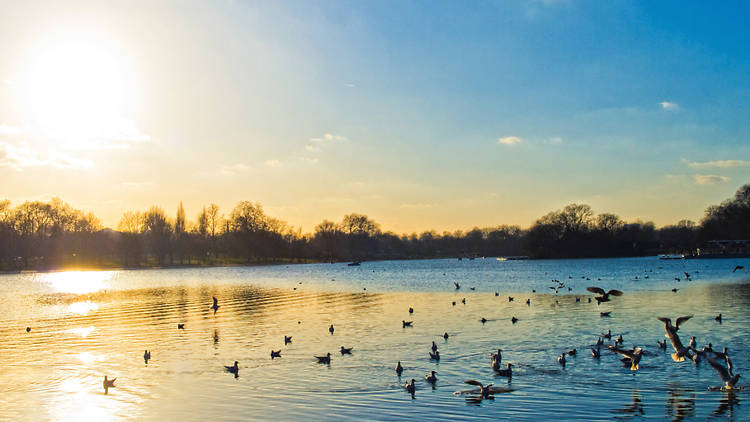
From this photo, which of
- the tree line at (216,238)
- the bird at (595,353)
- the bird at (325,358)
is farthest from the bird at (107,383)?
the tree line at (216,238)

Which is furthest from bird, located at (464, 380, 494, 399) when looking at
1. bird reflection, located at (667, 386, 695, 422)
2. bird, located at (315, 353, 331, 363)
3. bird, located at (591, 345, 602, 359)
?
bird, located at (315, 353, 331, 363)

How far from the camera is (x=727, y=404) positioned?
45.0ft

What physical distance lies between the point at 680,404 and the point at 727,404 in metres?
1.03

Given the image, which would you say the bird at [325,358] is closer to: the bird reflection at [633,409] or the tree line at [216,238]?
the bird reflection at [633,409]

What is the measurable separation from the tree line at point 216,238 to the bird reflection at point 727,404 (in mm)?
129758

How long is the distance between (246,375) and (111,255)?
133941 millimetres

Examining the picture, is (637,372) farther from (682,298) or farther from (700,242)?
(700,242)

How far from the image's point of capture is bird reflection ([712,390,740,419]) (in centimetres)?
1309

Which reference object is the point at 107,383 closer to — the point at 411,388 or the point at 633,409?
the point at 411,388

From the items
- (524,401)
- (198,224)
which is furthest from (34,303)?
(198,224)

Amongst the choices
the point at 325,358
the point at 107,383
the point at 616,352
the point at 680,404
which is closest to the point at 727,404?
the point at 680,404

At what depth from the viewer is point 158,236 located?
140000mm

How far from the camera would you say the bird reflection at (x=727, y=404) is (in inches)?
515

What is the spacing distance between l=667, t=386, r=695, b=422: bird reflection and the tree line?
423 ft
